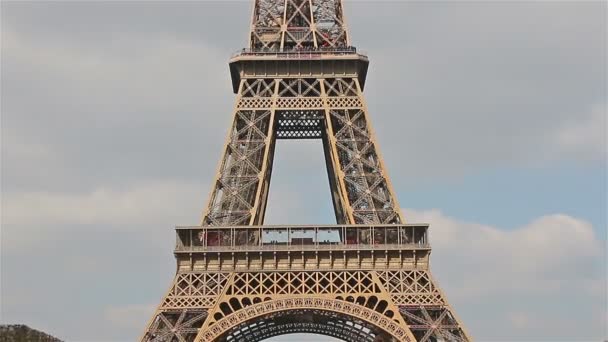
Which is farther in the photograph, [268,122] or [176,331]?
[268,122]

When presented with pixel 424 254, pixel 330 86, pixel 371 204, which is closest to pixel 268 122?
pixel 330 86

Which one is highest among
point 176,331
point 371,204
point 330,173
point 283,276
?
point 330,173

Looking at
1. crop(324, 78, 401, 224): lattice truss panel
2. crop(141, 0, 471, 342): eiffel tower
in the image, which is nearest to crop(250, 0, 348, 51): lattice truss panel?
crop(141, 0, 471, 342): eiffel tower

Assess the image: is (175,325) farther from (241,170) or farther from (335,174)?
(335,174)

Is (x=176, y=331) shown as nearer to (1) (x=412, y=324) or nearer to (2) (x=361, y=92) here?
(1) (x=412, y=324)

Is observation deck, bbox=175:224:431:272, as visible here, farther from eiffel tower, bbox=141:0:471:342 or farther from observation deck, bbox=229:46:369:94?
observation deck, bbox=229:46:369:94

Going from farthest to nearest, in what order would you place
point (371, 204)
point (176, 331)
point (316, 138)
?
point (316, 138), point (371, 204), point (176, 331)

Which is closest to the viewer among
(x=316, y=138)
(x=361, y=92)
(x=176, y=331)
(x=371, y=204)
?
(x=176, y=331)
